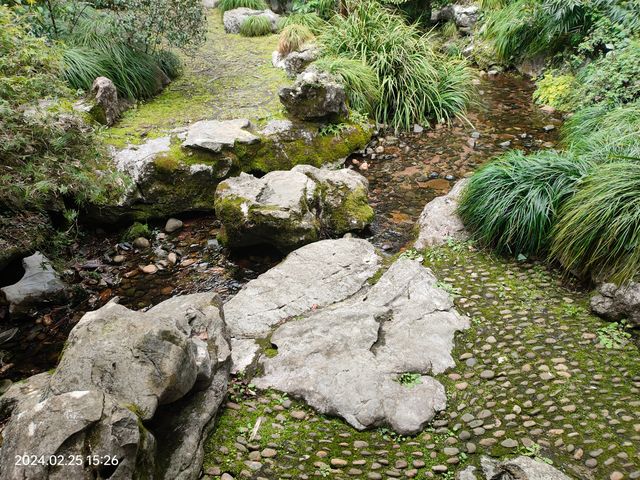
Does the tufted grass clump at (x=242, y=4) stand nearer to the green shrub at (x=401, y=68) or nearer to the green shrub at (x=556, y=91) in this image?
the green shrub at (x=401, y=68)

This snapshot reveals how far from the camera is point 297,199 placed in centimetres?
543

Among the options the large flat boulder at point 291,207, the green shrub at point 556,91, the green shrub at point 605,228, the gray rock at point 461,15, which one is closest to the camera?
the green shrub at point 605,228

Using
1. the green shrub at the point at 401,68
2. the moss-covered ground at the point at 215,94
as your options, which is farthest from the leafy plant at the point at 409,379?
the green shrub at the point at 401,68

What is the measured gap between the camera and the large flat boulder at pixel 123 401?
2.27 meters

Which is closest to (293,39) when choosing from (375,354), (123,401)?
(375,354)

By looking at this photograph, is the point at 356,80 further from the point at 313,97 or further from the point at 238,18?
the point at 238,18

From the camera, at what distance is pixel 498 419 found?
3178 mm

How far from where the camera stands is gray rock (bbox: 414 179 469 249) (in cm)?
515

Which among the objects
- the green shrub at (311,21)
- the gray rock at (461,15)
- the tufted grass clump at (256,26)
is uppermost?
the gray rock at (461,15)

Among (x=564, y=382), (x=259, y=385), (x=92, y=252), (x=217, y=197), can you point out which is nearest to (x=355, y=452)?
(x=259, y=385)

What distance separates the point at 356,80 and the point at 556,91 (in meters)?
3.39

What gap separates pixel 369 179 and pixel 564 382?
409 centimetres

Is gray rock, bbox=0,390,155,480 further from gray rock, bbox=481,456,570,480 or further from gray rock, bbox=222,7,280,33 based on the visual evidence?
gray rock, bbox=222,7,280,33

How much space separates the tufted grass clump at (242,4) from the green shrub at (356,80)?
560 cm
